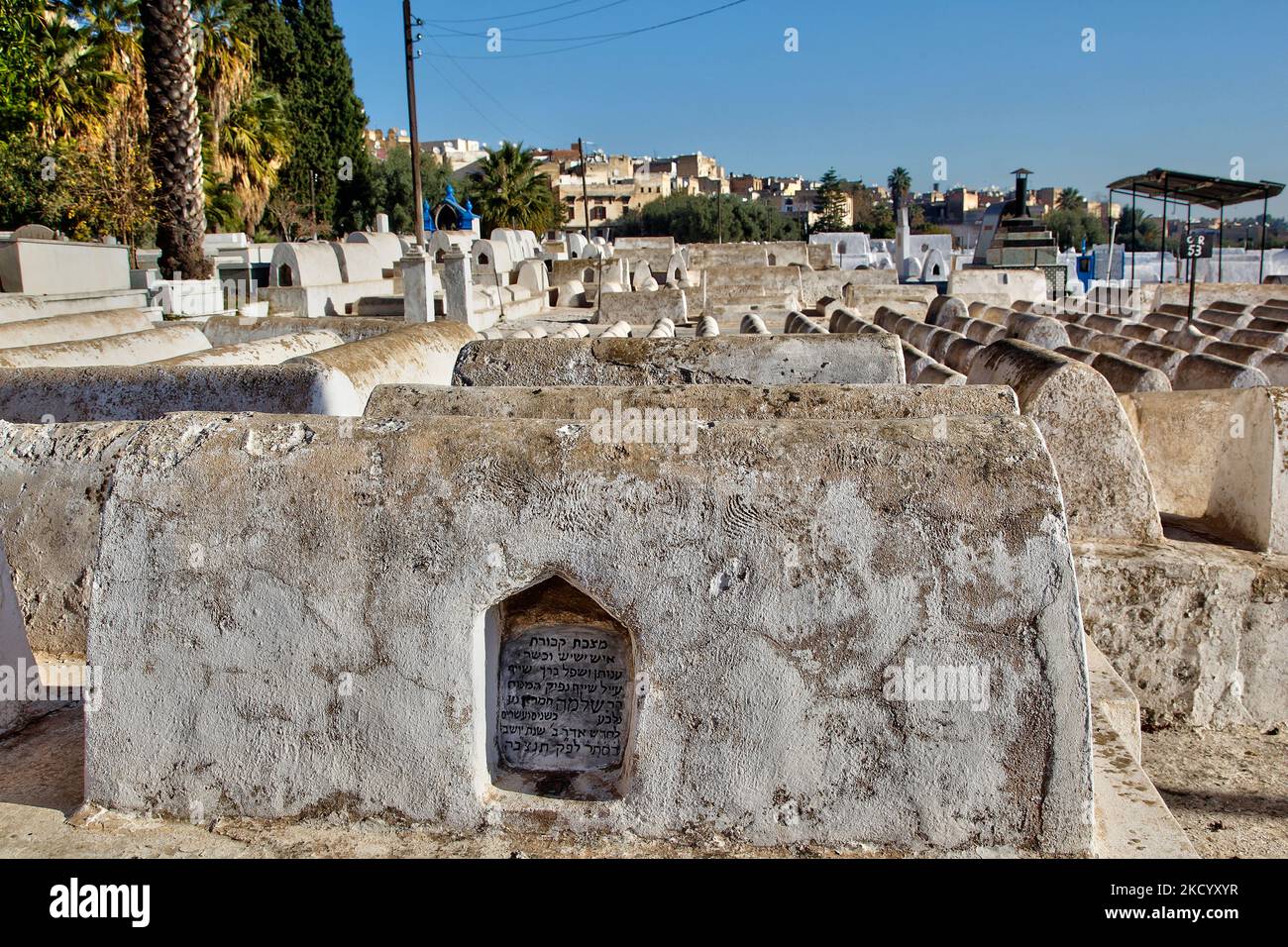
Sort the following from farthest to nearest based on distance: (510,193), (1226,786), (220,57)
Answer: (510,193) < (220,57) < (1226,786)

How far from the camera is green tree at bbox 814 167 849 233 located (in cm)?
6162

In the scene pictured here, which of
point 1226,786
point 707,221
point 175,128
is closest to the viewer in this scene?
point 1226,786

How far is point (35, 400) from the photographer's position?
4.61 metres

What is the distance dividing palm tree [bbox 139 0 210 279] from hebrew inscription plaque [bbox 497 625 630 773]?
40.9ft

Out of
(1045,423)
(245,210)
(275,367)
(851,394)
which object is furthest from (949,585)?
(245,210)

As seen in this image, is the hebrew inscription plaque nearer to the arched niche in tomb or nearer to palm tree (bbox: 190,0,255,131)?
the arched niche in tomb

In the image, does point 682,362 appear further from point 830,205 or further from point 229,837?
point 830,205

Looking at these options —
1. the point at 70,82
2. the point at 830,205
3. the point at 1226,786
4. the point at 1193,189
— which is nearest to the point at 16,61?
the point at 70,82

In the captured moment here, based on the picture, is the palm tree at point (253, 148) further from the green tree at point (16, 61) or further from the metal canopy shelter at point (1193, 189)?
the metal canopy shelter at point (1193, 189)

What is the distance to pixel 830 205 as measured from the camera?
6600 cm

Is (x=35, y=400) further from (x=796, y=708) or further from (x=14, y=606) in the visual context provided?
(x=796, y=708)

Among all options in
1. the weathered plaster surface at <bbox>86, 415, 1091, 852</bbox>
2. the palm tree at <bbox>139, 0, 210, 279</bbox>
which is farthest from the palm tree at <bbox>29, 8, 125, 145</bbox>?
the weathered plaster surface at <bbox>86, 415, 1091, 852</bbox>

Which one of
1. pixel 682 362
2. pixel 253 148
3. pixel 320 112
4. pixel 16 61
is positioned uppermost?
pixel 320 112

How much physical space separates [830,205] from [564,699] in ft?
219
